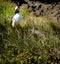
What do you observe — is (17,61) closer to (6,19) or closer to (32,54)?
(32,54)

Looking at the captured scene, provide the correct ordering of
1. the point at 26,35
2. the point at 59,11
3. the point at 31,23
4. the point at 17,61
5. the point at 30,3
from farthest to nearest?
1. the point at 30,3
2. the point at 59,11
3. the point at 31,23
4. the point at 26,35
5. the point at 17,61

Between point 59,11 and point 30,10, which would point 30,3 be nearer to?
point 30,10

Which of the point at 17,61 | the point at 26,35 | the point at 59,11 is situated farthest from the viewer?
the point at 59,11

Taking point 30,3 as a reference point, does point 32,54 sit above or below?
below

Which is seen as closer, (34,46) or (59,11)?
(34,46)

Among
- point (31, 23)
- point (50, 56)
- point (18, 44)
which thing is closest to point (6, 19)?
point (31, 23)

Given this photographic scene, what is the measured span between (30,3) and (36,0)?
220mm

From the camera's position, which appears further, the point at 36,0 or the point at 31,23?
the point at 36,0

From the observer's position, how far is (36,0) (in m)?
8.30

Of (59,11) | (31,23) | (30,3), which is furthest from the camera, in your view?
(30,3)

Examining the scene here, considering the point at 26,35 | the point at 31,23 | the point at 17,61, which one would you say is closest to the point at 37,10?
the point at 31,23

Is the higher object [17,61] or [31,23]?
[31,23]

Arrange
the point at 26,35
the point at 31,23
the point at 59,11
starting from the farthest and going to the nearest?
1. the point at 59,11
2. the point at 31,23
3. the point at 26,35

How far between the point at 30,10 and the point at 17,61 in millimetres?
2472
